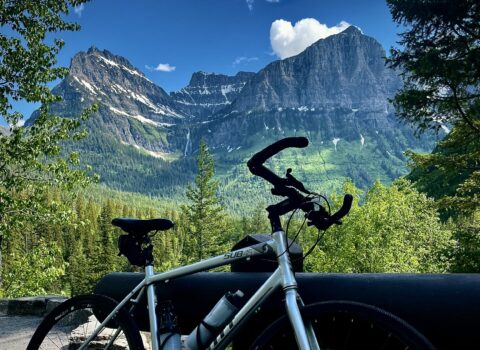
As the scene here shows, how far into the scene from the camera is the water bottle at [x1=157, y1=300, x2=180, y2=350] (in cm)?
353

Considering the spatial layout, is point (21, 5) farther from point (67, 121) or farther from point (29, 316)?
point (29, 316)

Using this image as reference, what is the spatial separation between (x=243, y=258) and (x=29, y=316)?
33.9ft

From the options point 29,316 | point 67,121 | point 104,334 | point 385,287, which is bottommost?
point 29,316

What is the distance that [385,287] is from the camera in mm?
2869

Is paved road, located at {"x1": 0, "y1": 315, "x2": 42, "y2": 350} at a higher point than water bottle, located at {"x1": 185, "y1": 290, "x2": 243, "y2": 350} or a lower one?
lower

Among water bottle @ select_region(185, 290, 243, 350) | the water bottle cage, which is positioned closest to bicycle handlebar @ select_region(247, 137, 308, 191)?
water bottle @ select_region(185, 290, 243, 350)

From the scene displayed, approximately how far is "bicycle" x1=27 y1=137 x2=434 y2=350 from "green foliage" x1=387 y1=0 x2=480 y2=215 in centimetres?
1115

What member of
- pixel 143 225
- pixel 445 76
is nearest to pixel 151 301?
pixel 143 225

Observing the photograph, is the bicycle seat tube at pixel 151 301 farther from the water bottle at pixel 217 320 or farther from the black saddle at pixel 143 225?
the water bottle at pixel 217 320

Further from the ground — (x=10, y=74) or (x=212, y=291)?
(x=10, y=74)

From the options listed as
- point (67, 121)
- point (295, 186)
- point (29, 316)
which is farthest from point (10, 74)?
point (295, 186)

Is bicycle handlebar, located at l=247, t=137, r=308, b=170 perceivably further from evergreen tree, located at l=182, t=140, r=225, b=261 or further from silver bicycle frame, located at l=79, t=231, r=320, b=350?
evergreen tree, located at l=182, t=140, r=225, b=261

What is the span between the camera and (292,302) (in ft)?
8.17

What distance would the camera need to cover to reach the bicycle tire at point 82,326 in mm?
3771
